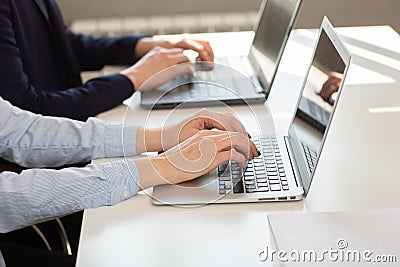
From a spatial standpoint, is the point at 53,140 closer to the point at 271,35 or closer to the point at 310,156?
the point at 310,156

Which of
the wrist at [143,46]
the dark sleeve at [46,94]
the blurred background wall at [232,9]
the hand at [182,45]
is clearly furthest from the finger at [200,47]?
the blurred background wall at [232,9]

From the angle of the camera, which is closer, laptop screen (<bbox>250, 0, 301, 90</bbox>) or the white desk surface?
the white desk surface

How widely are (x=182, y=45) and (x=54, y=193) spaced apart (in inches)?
33.8

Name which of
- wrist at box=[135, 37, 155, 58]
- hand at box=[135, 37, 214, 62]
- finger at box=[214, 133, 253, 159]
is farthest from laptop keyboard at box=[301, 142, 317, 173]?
wrist at box=[135, 37, 155, 58]

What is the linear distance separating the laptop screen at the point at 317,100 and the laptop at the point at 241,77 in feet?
0.84

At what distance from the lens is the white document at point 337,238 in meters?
0.89

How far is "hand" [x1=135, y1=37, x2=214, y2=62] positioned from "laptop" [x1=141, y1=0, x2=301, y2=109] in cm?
4

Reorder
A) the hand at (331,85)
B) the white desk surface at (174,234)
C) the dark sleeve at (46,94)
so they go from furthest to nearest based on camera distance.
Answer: the dark sleeve at (46,94) → the hand at (331,85) → the white desk surface at (174,234)

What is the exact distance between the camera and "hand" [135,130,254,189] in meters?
1.27

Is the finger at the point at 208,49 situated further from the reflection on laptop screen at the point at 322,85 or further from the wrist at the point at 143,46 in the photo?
the reflection on laptop screen at the point at 322,85

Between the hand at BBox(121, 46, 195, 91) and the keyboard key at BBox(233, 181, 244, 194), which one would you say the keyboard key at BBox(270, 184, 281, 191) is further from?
the hand at BBox(121, 46, 195, 91)

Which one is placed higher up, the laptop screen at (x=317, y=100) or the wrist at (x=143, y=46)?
the laptop screen at (x=317, y=100)

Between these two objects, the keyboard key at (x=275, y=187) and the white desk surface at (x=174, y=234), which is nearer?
the white desk surface at (x=174, y=234)

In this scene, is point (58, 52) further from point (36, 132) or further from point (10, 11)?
point (36, 132)
